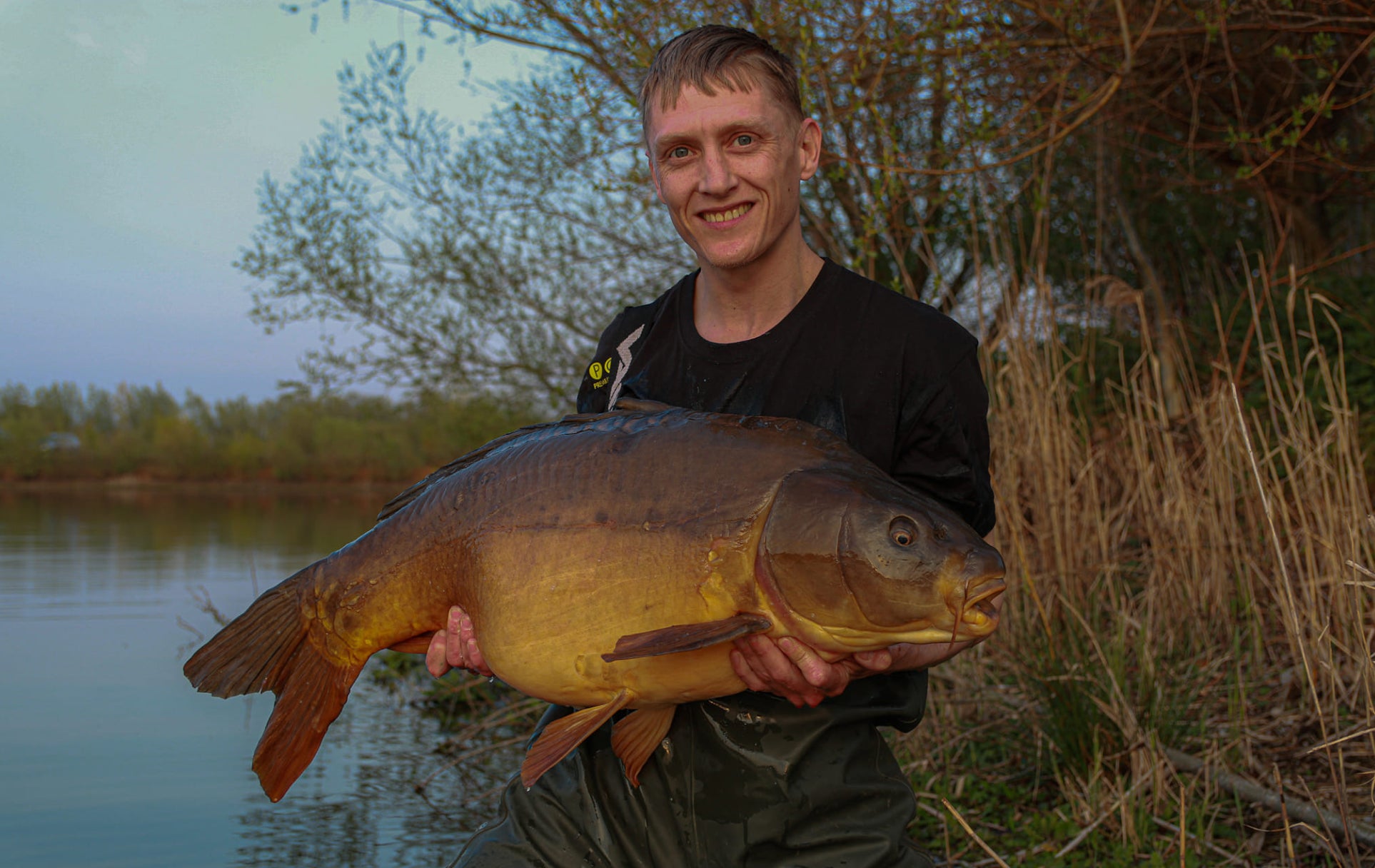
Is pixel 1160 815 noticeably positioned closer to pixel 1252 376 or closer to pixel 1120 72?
pixel 1120 72

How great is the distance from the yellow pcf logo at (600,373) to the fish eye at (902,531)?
3.63ft

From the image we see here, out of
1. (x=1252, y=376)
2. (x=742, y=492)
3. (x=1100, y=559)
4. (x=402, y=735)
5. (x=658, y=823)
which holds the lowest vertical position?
(x=402, y=735)

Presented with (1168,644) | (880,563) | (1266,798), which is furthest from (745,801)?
(1168,644)

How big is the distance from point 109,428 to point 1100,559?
1038 inches

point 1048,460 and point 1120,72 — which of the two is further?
point 1120,72

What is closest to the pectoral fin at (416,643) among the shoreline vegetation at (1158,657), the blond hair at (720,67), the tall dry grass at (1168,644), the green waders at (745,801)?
the green waders at (745,801)

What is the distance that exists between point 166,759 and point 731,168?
5.01m

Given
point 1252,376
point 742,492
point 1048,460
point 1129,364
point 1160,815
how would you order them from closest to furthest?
point 742,492
point 1160,815
point 1048,460
point 1252,376
point 1129,364

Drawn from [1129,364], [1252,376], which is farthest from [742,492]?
[1129,364]

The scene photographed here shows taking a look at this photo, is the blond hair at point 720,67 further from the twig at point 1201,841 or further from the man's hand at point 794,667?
the twig at point 1201,841

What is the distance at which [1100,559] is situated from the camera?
4648mm

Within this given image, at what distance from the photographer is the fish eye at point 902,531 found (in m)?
1.88

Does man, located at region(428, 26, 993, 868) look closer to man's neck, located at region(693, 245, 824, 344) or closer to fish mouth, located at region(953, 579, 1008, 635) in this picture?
man's neck, located at region(693, 245, 824, 344)

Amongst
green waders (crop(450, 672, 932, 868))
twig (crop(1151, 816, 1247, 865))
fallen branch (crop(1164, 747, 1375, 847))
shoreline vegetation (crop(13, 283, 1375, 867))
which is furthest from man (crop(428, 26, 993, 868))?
twig (crop(1151, 816, 1247, 865))
